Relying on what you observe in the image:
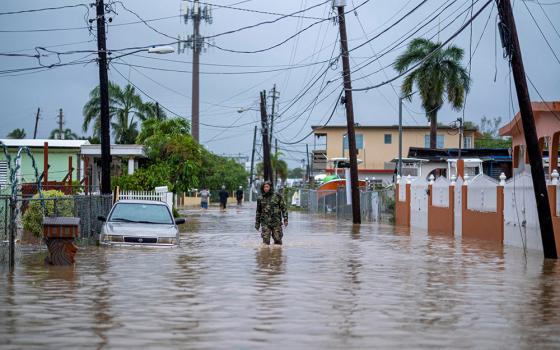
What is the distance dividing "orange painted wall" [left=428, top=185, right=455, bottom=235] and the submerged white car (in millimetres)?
13209

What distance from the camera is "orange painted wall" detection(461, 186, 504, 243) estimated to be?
92.0ft

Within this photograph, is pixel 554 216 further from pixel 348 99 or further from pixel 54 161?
pixel 54 161

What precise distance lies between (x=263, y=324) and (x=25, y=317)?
2867 mm

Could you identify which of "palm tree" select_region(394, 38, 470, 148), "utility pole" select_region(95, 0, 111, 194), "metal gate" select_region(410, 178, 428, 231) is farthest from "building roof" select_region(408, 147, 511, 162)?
"utility pole" select_region(95, 0, 111, 194)

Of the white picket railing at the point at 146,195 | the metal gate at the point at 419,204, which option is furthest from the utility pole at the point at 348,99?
the white picket railing at the point at 146,195

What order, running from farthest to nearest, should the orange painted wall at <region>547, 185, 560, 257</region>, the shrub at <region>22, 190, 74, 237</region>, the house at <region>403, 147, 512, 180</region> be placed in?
the house at <region>403, 147, 512, 180</region>
the shrub at <region>22, 190, 74, 237</region>
the orange painted wall at <region>547, 185, 560, 257</region>

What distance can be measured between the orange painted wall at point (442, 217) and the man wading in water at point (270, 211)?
1083cm

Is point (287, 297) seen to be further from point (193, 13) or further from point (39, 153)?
point (193, 13)

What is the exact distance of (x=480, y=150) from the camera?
5434 centimetres

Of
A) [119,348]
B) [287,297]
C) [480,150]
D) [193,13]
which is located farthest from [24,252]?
[193,13]

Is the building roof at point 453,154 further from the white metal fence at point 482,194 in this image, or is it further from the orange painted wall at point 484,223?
the white metal fence at point 482,194

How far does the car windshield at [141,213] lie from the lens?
76.4 ft

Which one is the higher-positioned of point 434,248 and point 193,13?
point 193,13

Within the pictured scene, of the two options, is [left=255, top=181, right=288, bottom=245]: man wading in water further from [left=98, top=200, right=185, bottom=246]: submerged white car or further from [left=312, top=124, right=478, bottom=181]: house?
[left=312, top=124, right=478, bottom=181]: house
